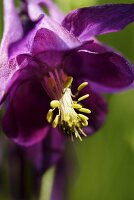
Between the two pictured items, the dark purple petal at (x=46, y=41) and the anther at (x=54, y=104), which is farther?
the anther at (x=54, y=104)

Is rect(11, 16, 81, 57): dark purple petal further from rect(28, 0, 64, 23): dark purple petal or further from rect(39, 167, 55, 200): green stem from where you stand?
rect(39, 167, 55, 200): green stem

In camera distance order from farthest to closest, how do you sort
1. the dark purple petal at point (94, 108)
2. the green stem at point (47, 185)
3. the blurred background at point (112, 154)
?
the blurred background at point (112, 154), the green stem at point (47, 185), the dark purple petal at point (94, 108)

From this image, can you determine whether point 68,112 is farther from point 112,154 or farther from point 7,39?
point 112,154

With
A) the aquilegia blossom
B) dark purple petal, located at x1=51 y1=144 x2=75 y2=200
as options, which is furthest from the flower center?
dark purple petal, located at x1=51 y1=144 x2=75 y2=200

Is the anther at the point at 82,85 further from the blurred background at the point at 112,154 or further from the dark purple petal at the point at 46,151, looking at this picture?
the blurred background at the point at 112,154

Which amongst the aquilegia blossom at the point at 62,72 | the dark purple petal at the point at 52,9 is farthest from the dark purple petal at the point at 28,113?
the dark purple petal at the point at 52,9

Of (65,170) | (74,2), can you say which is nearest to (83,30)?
(74,2)

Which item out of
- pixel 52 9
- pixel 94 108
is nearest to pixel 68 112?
pixel 94 108
